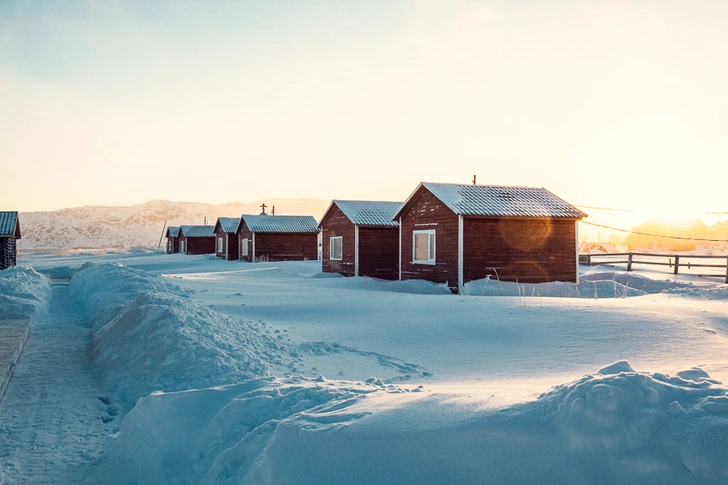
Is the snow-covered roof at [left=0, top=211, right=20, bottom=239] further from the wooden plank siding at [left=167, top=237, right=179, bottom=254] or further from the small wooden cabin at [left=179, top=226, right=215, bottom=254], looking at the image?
the wooden plank siding at [left=167, top=237, right=179, bottom=254]

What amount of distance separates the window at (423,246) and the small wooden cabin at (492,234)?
41mm

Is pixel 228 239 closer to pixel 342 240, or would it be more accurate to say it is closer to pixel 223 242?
pixel 223 242

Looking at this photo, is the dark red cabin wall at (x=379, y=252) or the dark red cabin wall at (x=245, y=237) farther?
the dark red cabin wall at (x=245, y=237)

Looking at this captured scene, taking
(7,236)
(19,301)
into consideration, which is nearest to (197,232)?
(7,236)

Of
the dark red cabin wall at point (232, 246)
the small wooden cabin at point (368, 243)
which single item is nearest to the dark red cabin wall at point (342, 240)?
the small wooden cabin at point (368, 243)

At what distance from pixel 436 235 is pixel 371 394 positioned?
15519 millimetres

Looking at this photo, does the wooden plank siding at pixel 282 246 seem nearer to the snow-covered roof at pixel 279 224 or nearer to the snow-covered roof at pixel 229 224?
the snow-covered roof at pixel 279 224

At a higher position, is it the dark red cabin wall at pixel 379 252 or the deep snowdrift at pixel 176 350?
the dark red cabin wall at pixel 379 252

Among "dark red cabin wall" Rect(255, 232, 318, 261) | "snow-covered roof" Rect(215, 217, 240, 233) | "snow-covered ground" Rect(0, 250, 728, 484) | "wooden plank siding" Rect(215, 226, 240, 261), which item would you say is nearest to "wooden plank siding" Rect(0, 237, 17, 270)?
"dark red cabin wall" Rect(255, 232, 318, 261)

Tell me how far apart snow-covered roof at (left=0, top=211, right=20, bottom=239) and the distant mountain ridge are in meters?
80.3

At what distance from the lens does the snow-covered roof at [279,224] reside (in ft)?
133

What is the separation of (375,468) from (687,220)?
83999 mm

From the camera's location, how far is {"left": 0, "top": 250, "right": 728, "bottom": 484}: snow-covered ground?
3625 mm

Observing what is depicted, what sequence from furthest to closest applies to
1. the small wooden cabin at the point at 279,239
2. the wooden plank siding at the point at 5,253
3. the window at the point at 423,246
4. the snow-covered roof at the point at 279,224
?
1. the snow-covered roof at the point at 279,224
2. the small wooden cabin at the point at 279,239
3. the wooden plank siding at the point at 5,253
4. the window at the point at 423,246
